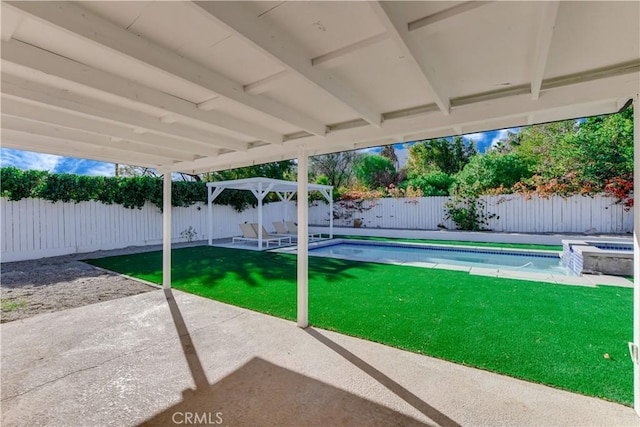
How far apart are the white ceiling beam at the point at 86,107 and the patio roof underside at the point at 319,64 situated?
10mm

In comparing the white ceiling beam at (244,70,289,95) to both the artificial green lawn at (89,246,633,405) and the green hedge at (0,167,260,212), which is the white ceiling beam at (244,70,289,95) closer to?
the artificial green lawn at (89,246,633,405)

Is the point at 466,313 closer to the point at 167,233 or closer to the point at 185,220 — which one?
the point at 167,233

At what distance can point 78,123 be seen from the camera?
3.08 meters

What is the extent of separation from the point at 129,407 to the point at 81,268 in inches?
284

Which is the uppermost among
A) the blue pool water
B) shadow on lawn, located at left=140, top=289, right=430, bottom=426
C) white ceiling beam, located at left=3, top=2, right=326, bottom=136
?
white ceiling beam, located at left=3, top=2, right=326, bottom=136

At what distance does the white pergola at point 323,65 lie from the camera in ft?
5.11

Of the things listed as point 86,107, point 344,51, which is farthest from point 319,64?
point 86,107

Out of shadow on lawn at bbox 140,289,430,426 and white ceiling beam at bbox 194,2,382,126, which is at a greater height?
white ceiling beam at bbox 194,2,382,126

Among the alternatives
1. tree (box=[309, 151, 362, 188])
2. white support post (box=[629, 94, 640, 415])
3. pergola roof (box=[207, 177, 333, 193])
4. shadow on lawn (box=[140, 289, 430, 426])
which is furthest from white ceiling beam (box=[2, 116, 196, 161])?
tree (box=[309, 151, 362, 188])

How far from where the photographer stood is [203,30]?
173 cm

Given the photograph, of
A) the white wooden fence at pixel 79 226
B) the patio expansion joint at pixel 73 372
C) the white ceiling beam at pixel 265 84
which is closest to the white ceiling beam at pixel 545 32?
the white ceiling beam at pixel 265 84

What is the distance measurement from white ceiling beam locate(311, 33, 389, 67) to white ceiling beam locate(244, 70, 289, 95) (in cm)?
28

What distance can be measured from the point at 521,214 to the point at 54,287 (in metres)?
15.2

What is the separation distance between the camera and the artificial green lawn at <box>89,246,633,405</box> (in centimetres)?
291
